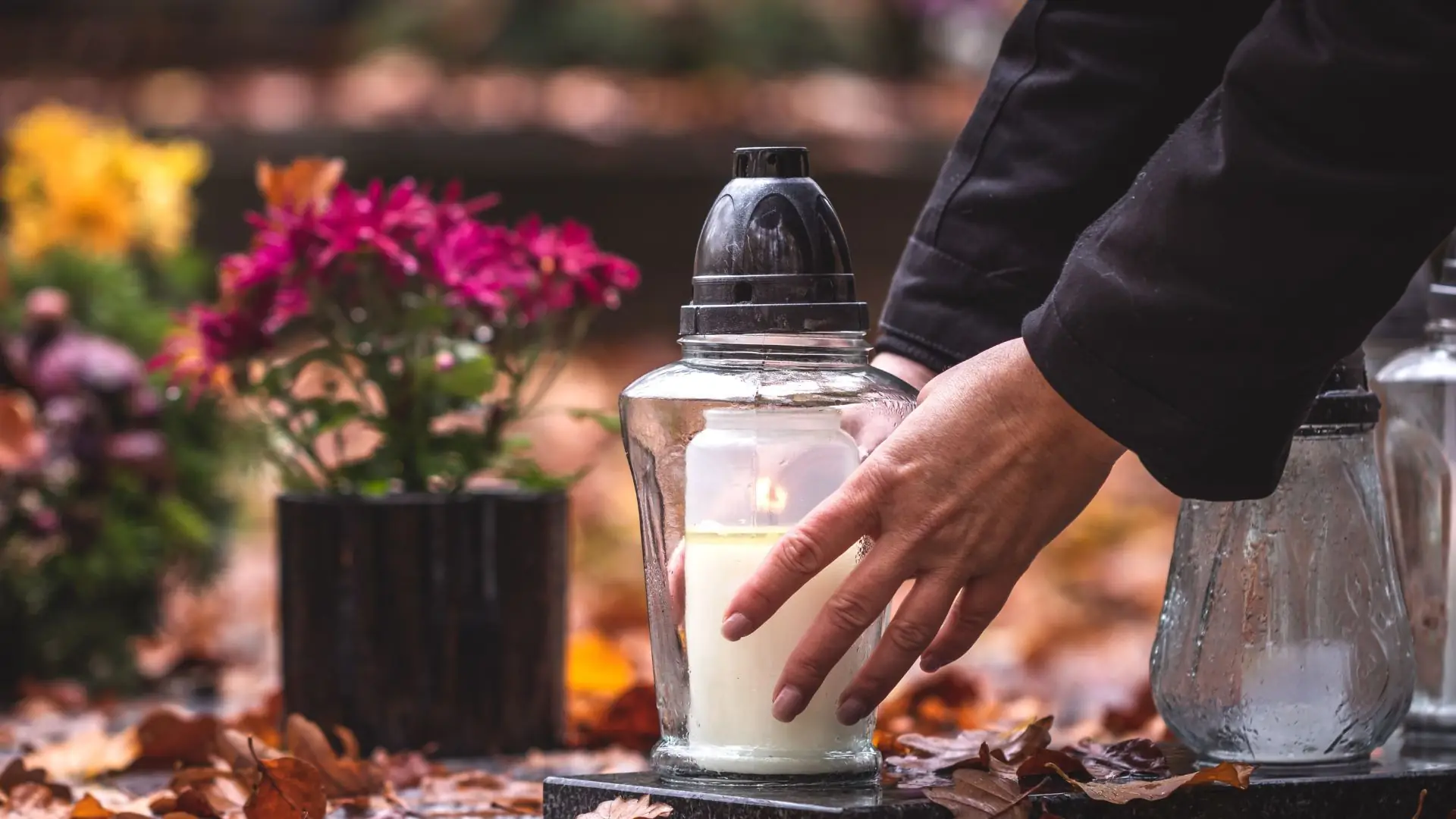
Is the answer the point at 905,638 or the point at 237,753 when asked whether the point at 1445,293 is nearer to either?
the point at 905,638

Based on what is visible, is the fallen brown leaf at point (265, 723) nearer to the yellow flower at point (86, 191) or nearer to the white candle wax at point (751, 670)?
the white candle wax at point (751, 670)

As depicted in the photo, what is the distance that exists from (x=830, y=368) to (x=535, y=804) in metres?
0.53

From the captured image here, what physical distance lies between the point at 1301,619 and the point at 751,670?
43cm

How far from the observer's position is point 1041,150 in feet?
4.98

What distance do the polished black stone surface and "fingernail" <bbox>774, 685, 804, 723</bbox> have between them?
54 millimetres

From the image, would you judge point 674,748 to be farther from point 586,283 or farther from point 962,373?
point 586,283

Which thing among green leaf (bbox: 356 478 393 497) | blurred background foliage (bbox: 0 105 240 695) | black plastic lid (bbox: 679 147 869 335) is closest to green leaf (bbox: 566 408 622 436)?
green leaf (bbox: 356 478 393 497)

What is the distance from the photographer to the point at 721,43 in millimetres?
6695

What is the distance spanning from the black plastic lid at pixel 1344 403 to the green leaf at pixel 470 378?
863 mm

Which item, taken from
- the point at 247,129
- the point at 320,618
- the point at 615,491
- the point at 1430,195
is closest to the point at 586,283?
the point at 320,618

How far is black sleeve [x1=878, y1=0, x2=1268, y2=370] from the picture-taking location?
1459mm

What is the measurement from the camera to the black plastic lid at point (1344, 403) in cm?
138

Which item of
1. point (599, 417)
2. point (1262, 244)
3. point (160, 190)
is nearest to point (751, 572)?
point (1262, 244)

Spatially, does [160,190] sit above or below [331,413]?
above
